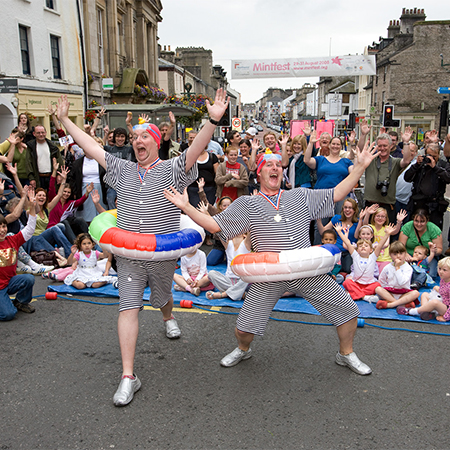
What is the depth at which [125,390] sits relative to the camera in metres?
3.71

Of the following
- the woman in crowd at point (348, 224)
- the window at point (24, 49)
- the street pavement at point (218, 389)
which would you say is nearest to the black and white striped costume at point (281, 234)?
the street pavement at point (218, 389)

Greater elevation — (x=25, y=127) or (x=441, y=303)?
(x=25, y=127)

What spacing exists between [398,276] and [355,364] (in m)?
2.18

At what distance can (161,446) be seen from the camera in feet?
10.5

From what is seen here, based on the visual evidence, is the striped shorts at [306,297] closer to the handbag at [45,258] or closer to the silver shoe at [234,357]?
the silver shoe at [234,357]

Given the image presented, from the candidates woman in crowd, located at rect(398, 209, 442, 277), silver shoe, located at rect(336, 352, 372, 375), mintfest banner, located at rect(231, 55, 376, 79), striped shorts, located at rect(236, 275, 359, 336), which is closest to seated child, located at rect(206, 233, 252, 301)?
striped shorts, located at rect(236, 275, 359, 336)

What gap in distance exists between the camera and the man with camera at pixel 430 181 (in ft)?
23.2

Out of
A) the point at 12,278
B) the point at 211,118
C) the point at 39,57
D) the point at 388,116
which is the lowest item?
the point at 12,278

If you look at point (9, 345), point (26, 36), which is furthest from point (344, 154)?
point (26, 36)

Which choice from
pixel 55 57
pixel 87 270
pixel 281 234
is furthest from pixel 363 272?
pixel 55 57

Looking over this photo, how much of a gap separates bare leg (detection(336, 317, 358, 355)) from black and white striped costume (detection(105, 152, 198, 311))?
1.65 metres

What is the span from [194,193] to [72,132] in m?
4.77

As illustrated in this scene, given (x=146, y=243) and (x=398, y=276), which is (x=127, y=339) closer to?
(x=146, y=243)

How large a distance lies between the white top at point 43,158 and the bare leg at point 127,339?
6430 mm
